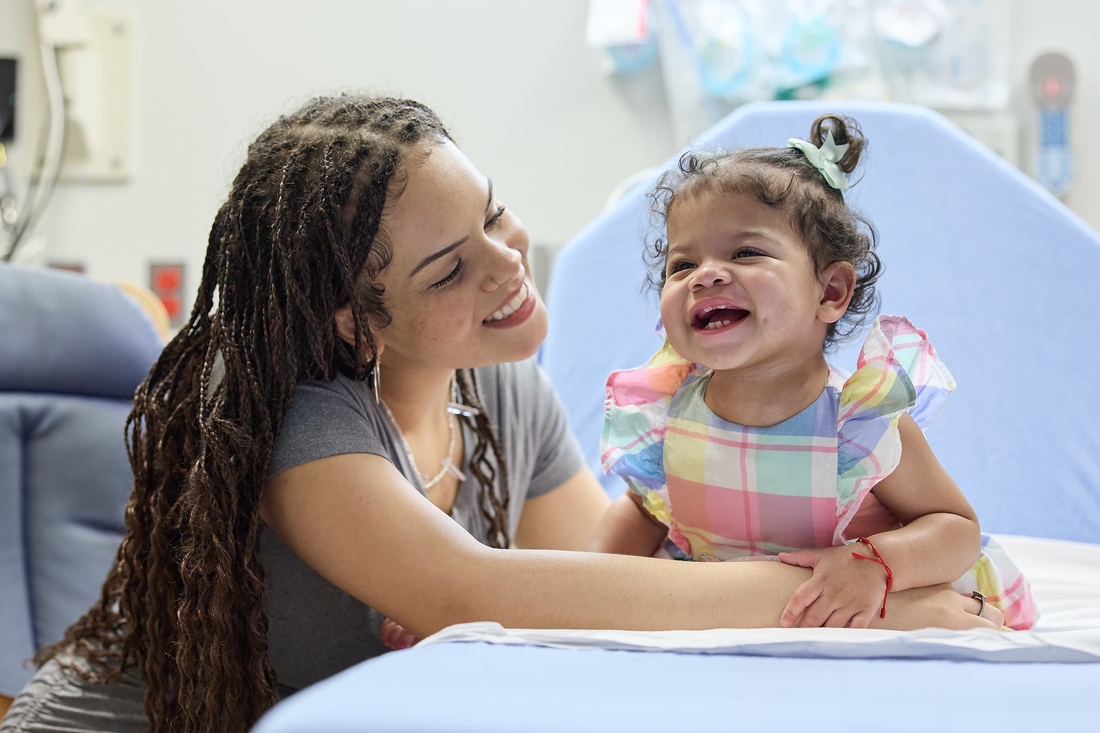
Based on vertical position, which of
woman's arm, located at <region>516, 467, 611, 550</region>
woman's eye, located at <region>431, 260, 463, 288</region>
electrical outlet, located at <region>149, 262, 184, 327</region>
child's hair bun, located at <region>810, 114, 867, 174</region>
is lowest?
woman's arm, located at <region>516, 467, 611, 550</region>

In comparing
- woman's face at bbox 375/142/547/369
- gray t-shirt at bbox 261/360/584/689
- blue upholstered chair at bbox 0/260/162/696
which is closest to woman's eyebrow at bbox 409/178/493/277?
woman's face at bbox 375/142/547/369

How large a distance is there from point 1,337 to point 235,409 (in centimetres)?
64

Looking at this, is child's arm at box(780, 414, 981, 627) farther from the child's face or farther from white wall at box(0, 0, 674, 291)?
white wall at box(0, 0, 674, 291)

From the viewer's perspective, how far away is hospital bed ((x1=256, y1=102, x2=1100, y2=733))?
59 cm

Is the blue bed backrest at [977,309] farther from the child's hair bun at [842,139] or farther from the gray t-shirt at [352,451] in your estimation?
the child's hair bun at [842,139]

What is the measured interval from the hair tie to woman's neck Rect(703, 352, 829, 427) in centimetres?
16

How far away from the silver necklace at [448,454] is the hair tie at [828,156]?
489 mm

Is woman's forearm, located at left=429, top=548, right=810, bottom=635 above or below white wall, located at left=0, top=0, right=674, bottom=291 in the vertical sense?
below

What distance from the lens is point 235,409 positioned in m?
0.99

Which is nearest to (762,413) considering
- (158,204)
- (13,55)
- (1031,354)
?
(1031,354)

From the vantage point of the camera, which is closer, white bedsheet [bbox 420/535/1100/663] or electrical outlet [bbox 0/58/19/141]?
white bedsheet [bbox 420/535/1100/663]

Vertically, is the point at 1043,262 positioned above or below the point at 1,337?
above

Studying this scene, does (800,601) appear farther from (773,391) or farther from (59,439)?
(59,439)

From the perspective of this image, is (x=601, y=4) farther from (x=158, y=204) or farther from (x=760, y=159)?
(x=760, y=159)
